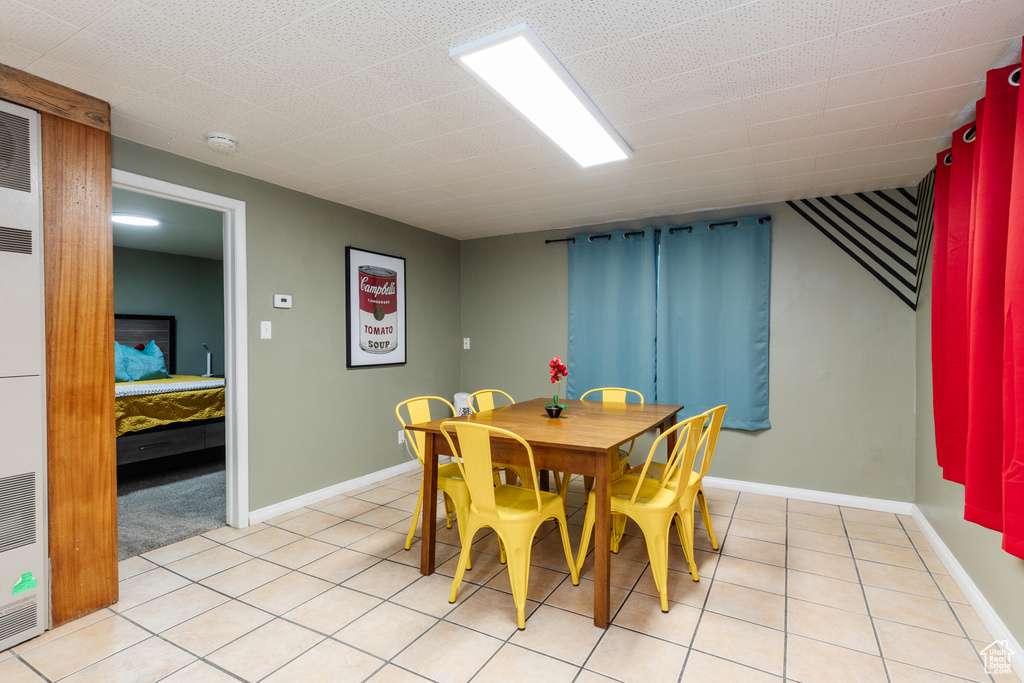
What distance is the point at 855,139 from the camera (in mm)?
2689

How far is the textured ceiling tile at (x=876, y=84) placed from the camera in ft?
6.51

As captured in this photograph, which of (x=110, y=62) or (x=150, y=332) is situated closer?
(x=110, y=62)

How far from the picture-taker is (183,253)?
6.19 metres

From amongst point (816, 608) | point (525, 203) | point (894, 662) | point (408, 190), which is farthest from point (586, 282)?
point (894, 662)

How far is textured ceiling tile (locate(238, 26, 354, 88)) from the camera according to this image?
6.00ft

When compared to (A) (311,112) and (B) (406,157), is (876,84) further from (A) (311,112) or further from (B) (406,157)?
(A) (311,112)

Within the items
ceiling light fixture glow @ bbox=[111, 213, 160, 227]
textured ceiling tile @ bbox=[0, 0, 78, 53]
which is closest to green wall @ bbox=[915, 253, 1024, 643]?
textured ceiling tile @ bbox=[0, 0, 78, 53]

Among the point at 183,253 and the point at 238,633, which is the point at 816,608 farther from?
the point at 183,253

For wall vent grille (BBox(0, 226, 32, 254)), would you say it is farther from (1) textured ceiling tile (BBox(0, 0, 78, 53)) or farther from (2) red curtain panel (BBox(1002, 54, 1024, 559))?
(2) red curtain panel (BBox(1002, 54, 1024, 559))

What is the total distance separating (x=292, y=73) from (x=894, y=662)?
132 inches

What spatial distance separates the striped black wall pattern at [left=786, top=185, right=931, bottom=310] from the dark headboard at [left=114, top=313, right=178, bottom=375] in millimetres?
6966

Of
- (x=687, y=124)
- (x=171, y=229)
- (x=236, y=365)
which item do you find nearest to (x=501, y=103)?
(x=687, y=124)

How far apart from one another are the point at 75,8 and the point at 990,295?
3.41 meters

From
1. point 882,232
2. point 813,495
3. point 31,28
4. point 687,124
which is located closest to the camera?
point 31,28
